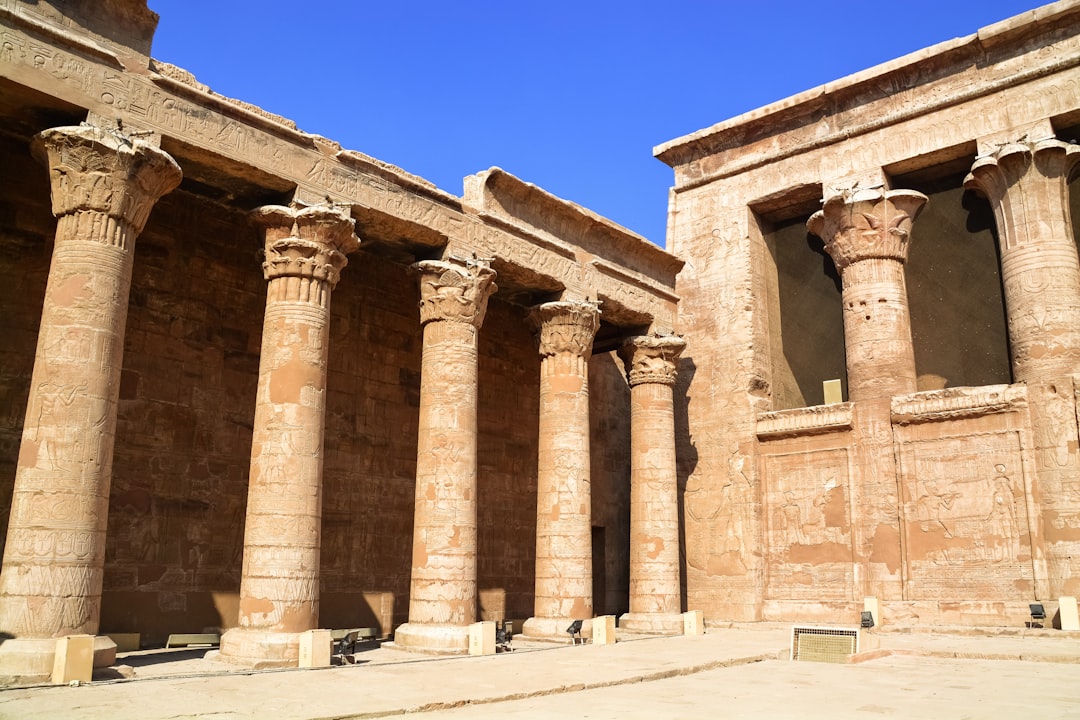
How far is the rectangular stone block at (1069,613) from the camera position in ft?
42.7

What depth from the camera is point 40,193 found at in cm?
1224

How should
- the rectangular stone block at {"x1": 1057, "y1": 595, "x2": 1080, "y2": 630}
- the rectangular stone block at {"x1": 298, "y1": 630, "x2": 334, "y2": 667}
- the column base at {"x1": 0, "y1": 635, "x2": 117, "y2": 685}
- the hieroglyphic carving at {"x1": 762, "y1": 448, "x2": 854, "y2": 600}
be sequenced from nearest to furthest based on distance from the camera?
1. the column base at {"x1": 0, "y1": 635, "x2": 117, "y2": 685}
2. the rectangular stone block at {"x1": 298, "y1": 630, "x2": 334, "y2": 667}
3. the rectangular stone block at {"x1": 1057, "y1": 595, "x2": 1080, "y2": 630}
4. the hieroglyphic carving at {"x1": 762, "y1": 448, "x2": 854, "y2": 600}

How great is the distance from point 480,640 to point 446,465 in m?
2.44

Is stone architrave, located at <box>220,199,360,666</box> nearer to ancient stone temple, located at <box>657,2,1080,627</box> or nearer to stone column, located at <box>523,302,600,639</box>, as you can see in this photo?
stone column, located at <box>523,302,600,639</box>

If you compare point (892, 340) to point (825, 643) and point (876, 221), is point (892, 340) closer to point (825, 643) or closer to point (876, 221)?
point (876, 221)

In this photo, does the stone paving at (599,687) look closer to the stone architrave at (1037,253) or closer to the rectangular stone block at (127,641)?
the rectangular stone block at (127,641)

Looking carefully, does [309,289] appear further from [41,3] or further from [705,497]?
[705,497]

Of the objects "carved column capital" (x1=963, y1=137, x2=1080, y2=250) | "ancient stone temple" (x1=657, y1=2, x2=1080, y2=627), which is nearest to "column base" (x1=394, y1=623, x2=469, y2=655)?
"ancient stone temple" (x1=657, y1=2, x2=1080, y2=627)

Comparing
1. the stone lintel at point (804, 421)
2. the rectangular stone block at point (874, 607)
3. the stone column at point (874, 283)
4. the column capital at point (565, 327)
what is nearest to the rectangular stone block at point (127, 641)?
the column capital at point (565, 327)

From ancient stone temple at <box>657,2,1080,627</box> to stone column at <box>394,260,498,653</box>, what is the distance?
643cm

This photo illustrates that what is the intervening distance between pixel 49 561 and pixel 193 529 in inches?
172

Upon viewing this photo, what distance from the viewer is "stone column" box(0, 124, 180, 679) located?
8.67 meters

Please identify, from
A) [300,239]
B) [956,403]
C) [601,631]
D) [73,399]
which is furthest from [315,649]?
[956,403]

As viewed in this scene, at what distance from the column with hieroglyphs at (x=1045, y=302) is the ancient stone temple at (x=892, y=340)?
0.03 m
